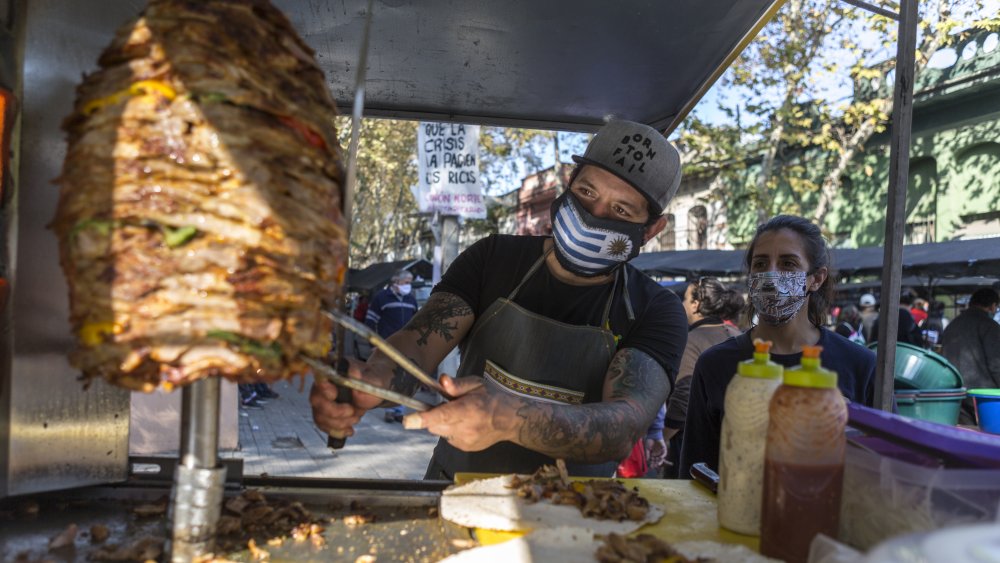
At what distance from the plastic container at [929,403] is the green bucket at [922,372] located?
0.21 feet

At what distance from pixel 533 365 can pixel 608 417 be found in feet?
1.65

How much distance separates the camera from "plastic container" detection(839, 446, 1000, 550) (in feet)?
4.33

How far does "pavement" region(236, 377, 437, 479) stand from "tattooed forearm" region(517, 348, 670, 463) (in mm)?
4007

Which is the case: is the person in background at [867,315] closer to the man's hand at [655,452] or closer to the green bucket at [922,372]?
the green bucket at [922,372]

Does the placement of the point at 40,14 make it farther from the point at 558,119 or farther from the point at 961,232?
the point at 961,232

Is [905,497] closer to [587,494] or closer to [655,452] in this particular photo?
[587,494]

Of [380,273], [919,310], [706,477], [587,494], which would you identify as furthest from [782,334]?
[380,273]

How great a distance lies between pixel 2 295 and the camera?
1.63 metres

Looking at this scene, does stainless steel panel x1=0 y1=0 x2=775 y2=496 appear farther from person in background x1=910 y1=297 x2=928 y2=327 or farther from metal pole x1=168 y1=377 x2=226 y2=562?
person in background x1=910 y1=297 x2=928 y2=327

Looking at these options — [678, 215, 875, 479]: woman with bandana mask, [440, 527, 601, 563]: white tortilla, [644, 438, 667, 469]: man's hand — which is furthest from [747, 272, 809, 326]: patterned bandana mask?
[440, 527, 601, 563]: white tortilla

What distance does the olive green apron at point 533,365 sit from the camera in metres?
2.70

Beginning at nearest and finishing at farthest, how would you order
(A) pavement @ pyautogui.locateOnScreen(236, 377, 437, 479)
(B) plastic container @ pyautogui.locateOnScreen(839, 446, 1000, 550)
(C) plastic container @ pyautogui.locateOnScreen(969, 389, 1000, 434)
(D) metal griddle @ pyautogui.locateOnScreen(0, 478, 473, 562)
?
(B) plastic container @ pyautogui.locateOnScreen(839, 446, 1000, 550) → (D) metal griddle @ pyautogui.locateOnScreen(0, 478, 473, 562) → (C) plastic container @ pyautogui.locateOnScreen(969, 389, 1000, 434) → (A) pavement @ pyautogui.locateOnScreen(236, 377, 437, 479)

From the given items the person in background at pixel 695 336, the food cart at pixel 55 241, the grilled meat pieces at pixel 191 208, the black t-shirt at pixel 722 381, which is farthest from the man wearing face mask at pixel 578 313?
the person in background at pixel 695 336

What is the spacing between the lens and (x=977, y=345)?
7.31 meters
